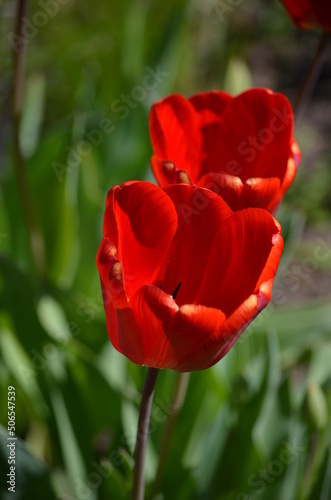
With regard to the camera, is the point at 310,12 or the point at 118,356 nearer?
the point at 310,12

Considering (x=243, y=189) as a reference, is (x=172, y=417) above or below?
below

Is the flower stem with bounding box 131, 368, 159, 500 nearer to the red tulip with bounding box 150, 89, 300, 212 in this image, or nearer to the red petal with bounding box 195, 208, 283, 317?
the red petal with bounding box 195, 208, 283, 317

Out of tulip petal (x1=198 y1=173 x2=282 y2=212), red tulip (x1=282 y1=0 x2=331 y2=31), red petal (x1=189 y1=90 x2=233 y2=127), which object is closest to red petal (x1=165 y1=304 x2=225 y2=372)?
tulip petal (x1=198 y1=173 x2=282 y2=212)

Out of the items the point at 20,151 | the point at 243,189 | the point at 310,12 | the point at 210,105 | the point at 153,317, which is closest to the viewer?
the point at 153,317

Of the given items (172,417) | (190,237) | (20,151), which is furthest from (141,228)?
(20,151)

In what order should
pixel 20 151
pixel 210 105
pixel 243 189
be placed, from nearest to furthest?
pixel 243 189, pixel 210 105, pixel 20 151

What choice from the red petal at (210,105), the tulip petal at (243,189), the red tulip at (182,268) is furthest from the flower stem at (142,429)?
the red petal at (210,105)

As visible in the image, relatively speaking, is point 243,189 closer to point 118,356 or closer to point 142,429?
point 142,429

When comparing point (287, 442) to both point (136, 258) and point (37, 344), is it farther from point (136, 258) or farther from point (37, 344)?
point (136, 258)

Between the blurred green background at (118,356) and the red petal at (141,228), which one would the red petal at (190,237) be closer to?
the red petal at (141,228)

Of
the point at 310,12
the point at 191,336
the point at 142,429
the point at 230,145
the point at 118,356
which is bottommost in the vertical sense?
the point at 118,356
